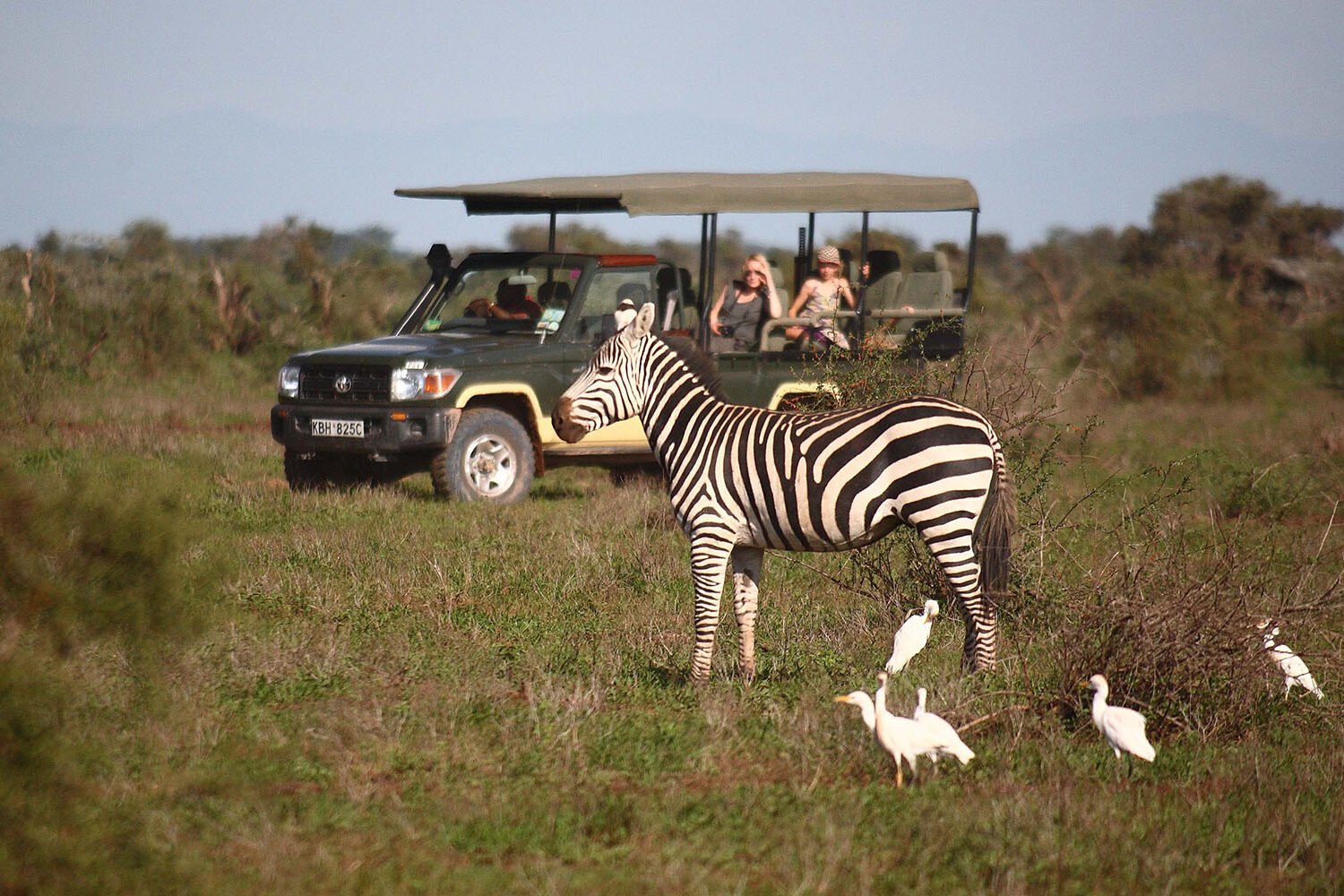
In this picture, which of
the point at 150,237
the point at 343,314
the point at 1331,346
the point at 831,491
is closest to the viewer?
the point at 831,491

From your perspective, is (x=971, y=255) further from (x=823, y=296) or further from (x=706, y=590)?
(x=706, y=590)

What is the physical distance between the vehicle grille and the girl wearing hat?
3511 millimetres

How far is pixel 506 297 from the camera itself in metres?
13.5

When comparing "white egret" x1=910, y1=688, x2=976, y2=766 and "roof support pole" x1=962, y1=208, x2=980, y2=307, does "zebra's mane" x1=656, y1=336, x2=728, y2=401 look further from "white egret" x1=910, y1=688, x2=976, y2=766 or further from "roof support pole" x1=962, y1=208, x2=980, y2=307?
"roof support pole" x1=962, y1=208, x2=980, y2=307

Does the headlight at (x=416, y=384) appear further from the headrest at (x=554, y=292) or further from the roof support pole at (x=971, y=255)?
the roof support pole at (x=971, y=255)

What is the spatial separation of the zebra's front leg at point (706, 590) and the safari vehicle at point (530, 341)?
16.9 ft

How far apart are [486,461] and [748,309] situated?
2570 mm

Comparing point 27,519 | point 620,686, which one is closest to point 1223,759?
point 620,686

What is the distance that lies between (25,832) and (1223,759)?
4.36 metres

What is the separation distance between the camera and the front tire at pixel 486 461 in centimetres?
1257

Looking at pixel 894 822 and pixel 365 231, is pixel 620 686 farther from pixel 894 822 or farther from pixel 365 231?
pixel 365 231

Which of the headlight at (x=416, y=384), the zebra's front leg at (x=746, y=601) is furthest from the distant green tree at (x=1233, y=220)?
the zebra's front leg at (x=746, y=601)

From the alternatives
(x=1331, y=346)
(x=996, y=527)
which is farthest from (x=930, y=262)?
(x=1331, y=346)

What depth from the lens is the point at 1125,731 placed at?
5852 millimetres
